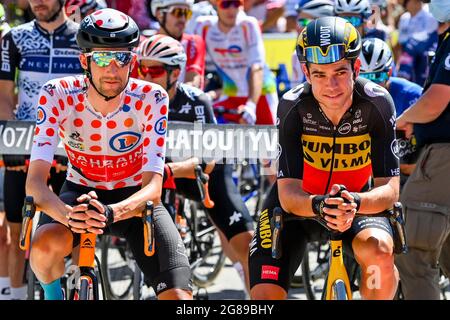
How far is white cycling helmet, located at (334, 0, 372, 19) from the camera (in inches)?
385

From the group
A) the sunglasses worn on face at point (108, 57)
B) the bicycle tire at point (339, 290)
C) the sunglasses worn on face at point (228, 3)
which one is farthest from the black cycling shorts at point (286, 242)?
the sunglasses worn on face at point (228, 3)

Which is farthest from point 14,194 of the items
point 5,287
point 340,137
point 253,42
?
point 253,42

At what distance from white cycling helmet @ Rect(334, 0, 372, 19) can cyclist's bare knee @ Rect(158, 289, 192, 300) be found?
4500 mm

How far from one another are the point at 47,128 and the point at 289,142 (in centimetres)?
140

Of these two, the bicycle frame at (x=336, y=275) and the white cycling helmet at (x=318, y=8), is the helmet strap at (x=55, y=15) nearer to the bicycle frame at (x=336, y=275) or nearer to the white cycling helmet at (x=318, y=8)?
the white cycling helmet at (x=318, y=8)

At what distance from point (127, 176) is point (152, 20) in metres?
5.63

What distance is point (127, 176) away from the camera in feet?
21.8

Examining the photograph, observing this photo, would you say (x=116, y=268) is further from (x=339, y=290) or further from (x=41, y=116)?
(x=339, y=290)

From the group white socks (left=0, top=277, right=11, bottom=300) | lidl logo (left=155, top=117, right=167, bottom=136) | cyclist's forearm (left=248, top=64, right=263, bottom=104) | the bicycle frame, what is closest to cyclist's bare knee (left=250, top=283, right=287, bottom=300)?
the bicycle frame

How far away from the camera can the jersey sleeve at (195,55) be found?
9.98 meters

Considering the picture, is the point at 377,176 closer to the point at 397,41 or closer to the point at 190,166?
the point at 190,166

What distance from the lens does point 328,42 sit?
19.3ft

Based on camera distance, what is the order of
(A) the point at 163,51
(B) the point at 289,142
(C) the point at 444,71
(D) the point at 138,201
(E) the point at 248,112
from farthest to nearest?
1. (E) the point at 248,112
2. (A) the point at 163,51
3. (C) the point at 444,71
4. (B) the point at 289,142
5. (D) the point at 138,201

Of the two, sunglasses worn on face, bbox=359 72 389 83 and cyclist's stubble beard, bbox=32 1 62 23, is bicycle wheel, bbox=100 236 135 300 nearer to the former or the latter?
cyclist's stubble beard, bbox=32 1 62 23
